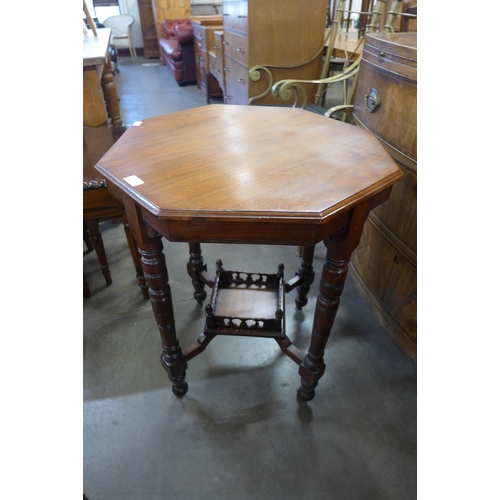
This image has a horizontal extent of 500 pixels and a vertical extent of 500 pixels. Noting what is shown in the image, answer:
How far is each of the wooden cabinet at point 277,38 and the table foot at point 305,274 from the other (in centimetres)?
149

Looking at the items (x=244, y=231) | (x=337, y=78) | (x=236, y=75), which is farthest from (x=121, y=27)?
(x=244, y=231)

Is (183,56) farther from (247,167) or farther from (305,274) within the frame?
(247,167)

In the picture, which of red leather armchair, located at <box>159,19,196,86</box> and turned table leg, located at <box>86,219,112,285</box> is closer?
turned table leg, located at <box>86,219,112,285</box>

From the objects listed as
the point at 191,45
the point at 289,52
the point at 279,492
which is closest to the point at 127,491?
the point at 279,492

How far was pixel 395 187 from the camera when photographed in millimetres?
1197

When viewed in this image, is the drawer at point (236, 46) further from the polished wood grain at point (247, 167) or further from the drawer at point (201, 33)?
the polished wood grain at point (247, 167)

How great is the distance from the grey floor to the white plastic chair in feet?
25.7

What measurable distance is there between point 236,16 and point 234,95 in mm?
668

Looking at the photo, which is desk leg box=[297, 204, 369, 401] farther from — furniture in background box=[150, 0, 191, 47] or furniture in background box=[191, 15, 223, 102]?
furniture in background box=[150, 0, 191, 47]

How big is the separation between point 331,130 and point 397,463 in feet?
3.66

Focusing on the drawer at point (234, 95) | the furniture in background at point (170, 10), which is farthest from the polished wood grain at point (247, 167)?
the furniture in background at point (170, 10)

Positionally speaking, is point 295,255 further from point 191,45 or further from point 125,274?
point 191,45

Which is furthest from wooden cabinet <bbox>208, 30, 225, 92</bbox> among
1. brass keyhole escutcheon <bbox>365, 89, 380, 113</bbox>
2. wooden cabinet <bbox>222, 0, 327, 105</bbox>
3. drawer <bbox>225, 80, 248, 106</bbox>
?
brass keyhole escutcheon <bbox>365, 89, 380, 113</bbox>

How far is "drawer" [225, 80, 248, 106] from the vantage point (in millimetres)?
2742
